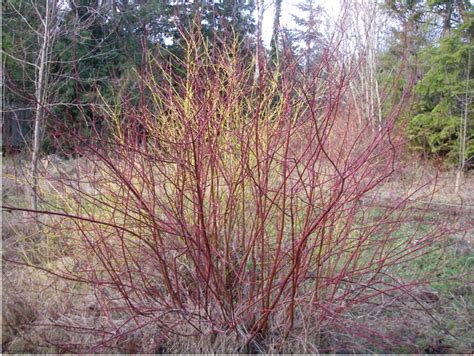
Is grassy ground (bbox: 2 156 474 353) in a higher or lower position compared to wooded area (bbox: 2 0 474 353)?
lower

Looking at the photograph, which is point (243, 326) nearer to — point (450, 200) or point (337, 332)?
point (337, 332)

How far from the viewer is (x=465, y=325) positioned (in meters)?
2.66

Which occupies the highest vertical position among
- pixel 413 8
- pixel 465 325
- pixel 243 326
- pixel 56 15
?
pixel 413 8

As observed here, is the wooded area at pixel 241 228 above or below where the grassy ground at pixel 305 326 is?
above

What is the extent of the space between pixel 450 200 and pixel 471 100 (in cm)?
259

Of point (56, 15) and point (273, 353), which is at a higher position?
point (56, 15)

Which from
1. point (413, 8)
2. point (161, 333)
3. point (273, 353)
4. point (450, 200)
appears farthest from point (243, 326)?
point (413, 8)

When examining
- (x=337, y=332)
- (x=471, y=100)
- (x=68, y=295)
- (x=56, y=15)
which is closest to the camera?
(x=337, y=332)

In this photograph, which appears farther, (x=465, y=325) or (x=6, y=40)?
(x=6, y=40)

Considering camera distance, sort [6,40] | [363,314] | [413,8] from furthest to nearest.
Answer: [413,8]
[6,40]
[363,314]

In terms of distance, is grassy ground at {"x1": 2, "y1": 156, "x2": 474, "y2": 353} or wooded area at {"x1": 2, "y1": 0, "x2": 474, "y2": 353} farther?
grassy ground at {"x1": 2, "y1": 156, "x2": 474, "y2": 353}

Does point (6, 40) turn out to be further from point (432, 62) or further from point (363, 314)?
point (432, 62)

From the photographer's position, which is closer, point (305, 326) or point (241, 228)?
point (305, 326)

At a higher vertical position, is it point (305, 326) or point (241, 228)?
point (241, 228)
